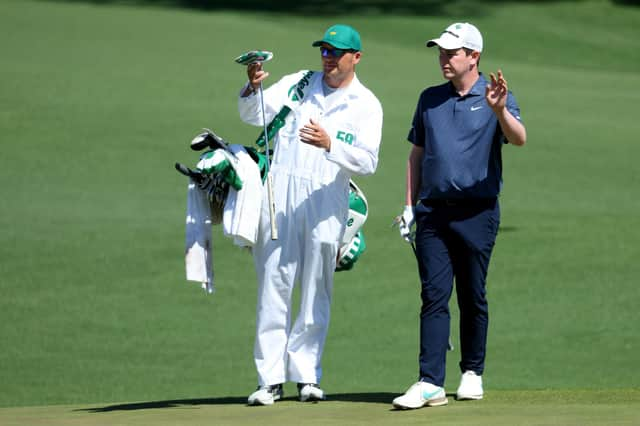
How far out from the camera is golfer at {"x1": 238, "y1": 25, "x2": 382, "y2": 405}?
7367mm

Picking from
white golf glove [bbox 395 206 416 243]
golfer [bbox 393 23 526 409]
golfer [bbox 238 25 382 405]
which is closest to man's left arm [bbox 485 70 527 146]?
golfer [bbox 393 23 526 409]

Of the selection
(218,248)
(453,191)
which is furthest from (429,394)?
(218,248)

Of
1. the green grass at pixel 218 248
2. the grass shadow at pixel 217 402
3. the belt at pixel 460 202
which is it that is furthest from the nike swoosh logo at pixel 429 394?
the belt at pixel 460 202

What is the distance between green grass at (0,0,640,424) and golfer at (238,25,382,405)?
0.87 ft

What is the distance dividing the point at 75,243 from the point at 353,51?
22.8 ft

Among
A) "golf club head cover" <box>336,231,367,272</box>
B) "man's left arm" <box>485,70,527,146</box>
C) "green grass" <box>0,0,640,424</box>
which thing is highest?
"man's left arm" <box>485,70,527,146</box>

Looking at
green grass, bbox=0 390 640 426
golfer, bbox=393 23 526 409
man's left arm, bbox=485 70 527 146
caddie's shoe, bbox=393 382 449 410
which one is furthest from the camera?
golfer, bbox=393 23 526 409

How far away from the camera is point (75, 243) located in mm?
13742

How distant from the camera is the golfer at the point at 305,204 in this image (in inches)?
290

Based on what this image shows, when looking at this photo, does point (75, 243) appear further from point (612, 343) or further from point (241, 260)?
point (612, 343)

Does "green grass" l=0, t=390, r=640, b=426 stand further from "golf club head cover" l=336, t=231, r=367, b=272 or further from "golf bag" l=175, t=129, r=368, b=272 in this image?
"golf bag" l=175, t=129, r=368, b=272

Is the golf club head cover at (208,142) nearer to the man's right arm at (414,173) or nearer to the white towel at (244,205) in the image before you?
the white towel at (244,205)

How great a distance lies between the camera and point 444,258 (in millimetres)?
7133

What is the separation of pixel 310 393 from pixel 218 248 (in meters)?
6.23
